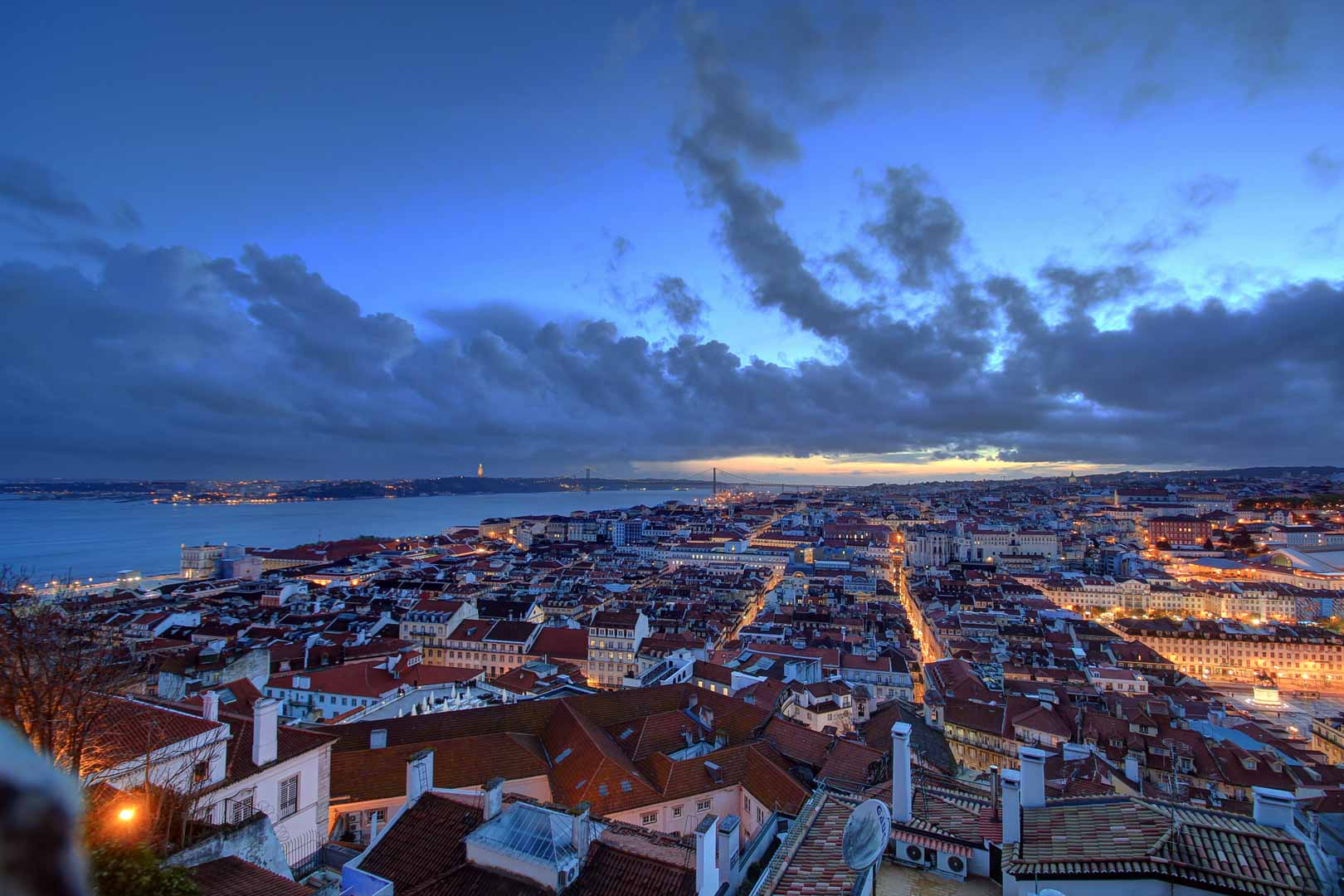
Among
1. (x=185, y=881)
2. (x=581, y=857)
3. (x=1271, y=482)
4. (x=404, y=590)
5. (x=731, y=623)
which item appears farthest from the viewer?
(x=1271, y=482)

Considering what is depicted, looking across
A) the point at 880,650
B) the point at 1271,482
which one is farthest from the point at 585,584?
the point at 1271,482

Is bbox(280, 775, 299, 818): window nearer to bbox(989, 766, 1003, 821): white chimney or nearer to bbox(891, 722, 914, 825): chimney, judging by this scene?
bbox(891, 722, 914, 825): chimney

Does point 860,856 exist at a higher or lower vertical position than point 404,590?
higher

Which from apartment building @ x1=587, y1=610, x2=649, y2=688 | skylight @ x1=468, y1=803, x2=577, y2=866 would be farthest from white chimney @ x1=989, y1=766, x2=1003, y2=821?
apartment building @ x1=587, y1=610, x2=649, y2=688

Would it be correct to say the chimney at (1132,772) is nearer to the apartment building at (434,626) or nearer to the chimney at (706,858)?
the chimney at (706,858)

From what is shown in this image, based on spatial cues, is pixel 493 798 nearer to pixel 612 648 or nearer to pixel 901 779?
pixel 901 779

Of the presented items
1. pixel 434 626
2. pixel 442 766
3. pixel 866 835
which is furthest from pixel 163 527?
pixel 866 835

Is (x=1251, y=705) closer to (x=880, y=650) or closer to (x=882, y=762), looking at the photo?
(x=880, y=650)

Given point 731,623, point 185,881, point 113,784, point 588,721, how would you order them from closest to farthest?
point 185,881 → point 113,784 → point 588,721 → point 731,623
